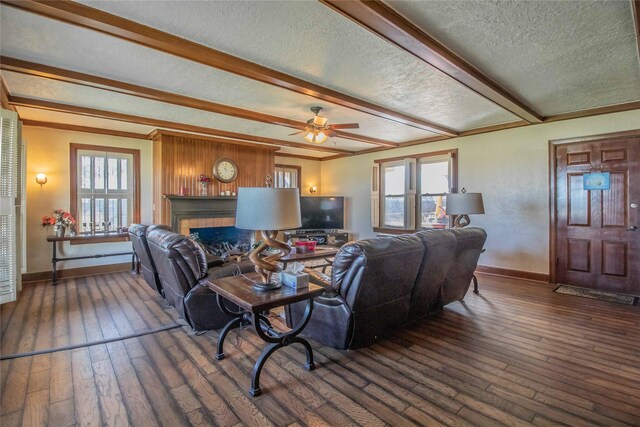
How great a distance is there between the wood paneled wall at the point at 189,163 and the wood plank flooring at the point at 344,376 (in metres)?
2.71

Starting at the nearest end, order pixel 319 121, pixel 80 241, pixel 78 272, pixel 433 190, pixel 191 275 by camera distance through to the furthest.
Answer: pixel 191 275 → pixel 319 121 → pixel 80 241 → pixel 78 272 → pixel 433 190

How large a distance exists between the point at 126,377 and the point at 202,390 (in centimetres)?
62

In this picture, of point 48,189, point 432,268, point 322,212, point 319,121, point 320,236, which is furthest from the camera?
point 322,212

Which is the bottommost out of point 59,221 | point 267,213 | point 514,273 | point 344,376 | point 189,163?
point 344,376

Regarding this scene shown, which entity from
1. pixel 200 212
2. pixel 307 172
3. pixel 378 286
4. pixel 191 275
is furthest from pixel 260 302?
pixel 307 172

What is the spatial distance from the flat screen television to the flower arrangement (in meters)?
4.23

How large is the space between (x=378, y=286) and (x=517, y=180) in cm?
395

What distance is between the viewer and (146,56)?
2.85 m

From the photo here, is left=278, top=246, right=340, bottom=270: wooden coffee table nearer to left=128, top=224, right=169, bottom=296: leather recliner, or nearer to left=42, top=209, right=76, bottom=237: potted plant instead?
left=128, top=224, right=169, bottom=296: leather recliner

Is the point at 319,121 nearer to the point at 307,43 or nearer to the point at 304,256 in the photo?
the point at 307,43

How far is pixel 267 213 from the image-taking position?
216 centimetres

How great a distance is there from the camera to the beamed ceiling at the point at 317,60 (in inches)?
86.4

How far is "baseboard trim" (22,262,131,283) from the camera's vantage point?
502 centimetres

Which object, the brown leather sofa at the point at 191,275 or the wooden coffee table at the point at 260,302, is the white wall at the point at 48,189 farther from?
the wooden coffee table at the point at 260,302
